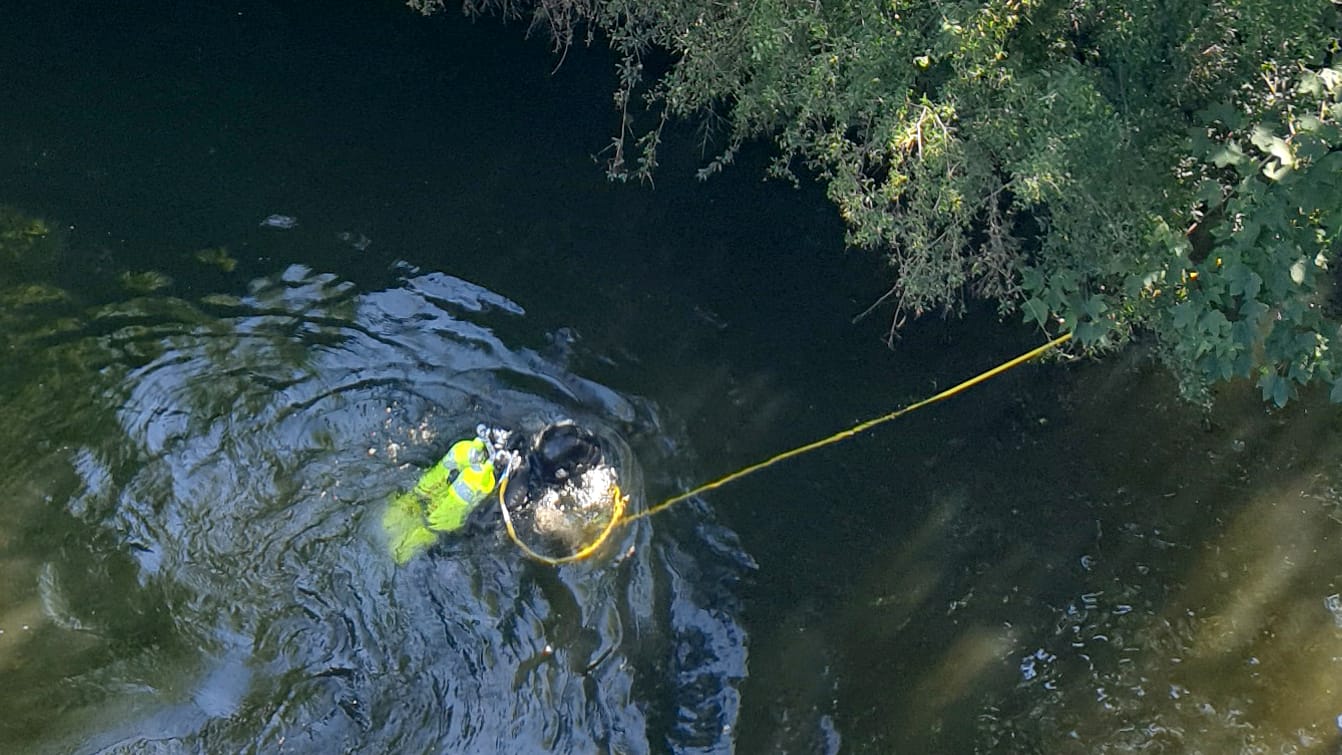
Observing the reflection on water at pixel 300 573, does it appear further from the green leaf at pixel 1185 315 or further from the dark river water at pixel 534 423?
the green leaf at pixel 1185 315

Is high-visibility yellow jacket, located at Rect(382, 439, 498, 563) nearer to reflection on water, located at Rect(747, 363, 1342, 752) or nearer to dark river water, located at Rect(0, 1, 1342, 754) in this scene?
dark river water, located at Rect(0, 1, 1342, 754)

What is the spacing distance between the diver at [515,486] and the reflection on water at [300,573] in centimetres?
18

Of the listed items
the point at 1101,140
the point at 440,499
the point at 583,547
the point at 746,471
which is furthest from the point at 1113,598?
the point at 440,499

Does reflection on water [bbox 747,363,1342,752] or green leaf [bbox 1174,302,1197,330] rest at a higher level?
green leaf [bbox 1174,302,1197,330]

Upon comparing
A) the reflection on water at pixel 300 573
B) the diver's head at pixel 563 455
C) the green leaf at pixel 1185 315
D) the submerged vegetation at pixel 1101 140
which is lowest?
the reflection on water at pixel 300 573

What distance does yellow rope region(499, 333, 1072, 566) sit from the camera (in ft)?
21.7

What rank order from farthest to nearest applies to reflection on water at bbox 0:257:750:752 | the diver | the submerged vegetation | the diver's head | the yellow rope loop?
the diver's head → the yellow rope loop → the diver → reflection on water at bbox 0:257:750:752 → the submerged vegetation

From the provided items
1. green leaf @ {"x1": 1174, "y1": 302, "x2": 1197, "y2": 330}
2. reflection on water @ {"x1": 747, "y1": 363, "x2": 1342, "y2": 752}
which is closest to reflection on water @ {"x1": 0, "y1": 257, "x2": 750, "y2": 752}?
reflection on water @ {"x1": 747, "y1": 363, "x2": 1342, "y2": 752}

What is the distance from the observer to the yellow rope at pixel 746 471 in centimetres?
661

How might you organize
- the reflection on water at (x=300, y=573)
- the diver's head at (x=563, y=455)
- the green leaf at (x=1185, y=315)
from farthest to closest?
the diver's head at (x=563, y=455) < the reflection on water at (x=300, y=573) < the green leaf at (x=1185, y=315)

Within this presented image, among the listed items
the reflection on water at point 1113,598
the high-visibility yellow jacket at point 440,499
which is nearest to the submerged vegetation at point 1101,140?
the reflection on water at point 1113,598

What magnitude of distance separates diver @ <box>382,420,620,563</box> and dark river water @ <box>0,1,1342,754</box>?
198 mm

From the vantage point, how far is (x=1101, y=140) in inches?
226

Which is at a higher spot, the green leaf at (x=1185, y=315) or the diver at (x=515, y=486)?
the green leaf at (x=1185, y=315)
